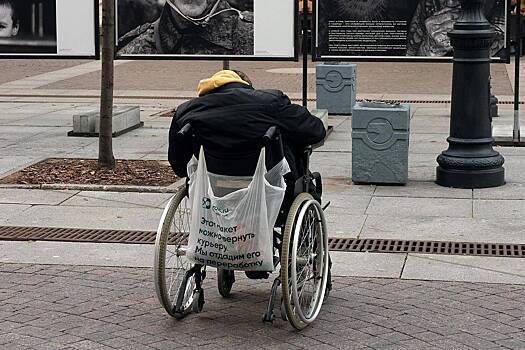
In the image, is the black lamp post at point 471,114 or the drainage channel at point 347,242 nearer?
the drainage channel at point 347,242

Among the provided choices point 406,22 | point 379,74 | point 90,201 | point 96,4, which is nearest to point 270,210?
point 90,201

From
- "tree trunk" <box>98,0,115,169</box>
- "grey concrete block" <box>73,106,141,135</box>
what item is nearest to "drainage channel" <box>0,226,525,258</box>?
"tree trunk" <box>98,0,115,169</box>

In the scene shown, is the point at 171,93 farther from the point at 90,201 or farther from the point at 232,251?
the point at 232,251

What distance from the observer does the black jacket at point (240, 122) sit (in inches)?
227

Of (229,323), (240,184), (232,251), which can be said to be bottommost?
(229,323)

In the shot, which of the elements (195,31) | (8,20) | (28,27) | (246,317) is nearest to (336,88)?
(195,31)

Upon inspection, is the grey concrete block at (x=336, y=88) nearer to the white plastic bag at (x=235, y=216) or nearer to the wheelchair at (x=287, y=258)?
the wheelchair at (x=287, y=258)

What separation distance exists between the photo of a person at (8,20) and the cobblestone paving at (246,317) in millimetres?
7864

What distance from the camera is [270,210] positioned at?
5848 mm

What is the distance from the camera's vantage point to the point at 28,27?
14.4 metres

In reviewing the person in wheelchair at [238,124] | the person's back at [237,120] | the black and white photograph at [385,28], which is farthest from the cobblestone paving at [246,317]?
the black and white photograph at [385,28]

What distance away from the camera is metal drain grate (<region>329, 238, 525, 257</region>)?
7742mm

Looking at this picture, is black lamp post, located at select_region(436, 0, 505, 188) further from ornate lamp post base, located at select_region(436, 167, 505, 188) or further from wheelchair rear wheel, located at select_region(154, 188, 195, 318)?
wheelchair rear wheel, located at select_region(154, 188, 195, 318)

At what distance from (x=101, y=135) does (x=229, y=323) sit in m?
5.13
